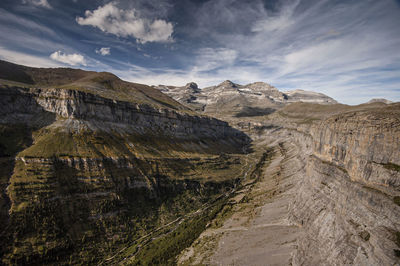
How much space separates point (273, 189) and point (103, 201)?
7388cm

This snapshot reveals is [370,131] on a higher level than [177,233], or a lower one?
higher

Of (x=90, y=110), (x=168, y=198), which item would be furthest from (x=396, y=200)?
(x=90, y=110)

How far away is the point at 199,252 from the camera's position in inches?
2079

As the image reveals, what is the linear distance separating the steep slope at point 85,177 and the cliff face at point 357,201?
44061 mm

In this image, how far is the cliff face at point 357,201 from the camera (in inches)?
1263

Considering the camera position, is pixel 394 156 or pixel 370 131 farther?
pixel 370 131

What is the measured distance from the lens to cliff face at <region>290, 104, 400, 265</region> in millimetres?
32075

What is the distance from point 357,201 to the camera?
39.6 metres

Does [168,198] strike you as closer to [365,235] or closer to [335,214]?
[335,214]

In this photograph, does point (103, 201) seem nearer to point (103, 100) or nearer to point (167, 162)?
point (167, 162)

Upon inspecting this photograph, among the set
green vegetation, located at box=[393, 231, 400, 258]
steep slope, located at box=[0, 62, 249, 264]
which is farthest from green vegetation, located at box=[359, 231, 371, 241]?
steep slope, located at box=[0, 62, 249, 264]

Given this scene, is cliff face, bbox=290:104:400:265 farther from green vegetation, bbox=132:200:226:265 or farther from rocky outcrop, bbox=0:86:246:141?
rocky outcrop, bbox=0:86:246:141

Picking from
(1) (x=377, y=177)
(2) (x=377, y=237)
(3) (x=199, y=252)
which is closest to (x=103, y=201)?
(3) (x=199, y=252)

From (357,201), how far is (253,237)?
95.3ft
